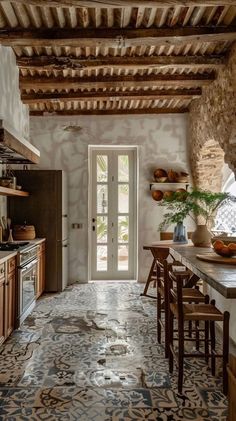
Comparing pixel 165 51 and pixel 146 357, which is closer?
pixel 146 357

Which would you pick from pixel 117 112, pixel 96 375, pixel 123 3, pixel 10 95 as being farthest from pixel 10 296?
pixel 117 112

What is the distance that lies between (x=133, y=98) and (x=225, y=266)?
3.75 meters

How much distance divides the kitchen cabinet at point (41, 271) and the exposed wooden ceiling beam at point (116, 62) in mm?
2462

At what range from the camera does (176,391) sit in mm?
2816

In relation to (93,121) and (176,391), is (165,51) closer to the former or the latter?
(93,121)

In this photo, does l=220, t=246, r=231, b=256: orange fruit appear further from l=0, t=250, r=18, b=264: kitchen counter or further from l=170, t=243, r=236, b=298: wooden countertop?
l=0, t=250, r=18, b=264: kitchen counter

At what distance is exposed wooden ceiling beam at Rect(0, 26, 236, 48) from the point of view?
3740 millimetres

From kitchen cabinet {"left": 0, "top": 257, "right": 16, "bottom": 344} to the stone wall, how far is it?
265 cm

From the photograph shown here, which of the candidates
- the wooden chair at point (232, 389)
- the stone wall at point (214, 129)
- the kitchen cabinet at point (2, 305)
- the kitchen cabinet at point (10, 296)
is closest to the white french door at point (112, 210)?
the stone wall at point (214, 129)

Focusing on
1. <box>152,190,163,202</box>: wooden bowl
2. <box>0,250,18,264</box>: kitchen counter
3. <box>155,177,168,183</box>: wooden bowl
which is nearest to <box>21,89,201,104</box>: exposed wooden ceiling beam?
<box>155,177,168,183</box>: wooden bowl

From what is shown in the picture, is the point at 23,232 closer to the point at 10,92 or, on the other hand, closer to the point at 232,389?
Answer: the point at 10,92

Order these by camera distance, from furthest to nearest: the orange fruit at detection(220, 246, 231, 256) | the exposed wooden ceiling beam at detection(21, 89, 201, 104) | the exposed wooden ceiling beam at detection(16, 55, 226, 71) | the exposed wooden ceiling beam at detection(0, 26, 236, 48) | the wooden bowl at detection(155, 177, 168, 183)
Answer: the wooden bowl at detection(155, 177, 168, 183), the exposed wooden ceiling beam at detection(21, 89, 201, 104), the exposed wooden ceiling beam at detection(16, 55, 226, 71), the exposed wooden ceiling beam at detection(0, 26, 236, 48), the orange fruit at detection(220, 246, 231, 256)

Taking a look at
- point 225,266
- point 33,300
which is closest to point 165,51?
point 225,266

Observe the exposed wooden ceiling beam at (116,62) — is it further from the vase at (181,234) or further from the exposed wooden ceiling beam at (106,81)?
the vase at (181,234)
